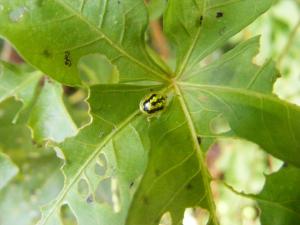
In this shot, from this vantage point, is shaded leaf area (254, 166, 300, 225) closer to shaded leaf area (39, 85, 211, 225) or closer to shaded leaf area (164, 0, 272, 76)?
shaded leaf area (39, 85, 211, 225)

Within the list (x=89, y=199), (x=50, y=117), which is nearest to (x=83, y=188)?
(x=89, y=199)

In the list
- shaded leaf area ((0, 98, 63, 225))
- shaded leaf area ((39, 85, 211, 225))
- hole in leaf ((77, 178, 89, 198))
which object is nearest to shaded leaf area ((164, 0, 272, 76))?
shaded leaf area ((39, 85, 211, 225))

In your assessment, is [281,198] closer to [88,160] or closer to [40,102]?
[88,160]

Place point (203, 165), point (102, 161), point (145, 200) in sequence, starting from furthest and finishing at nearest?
point (102, 161) → point (203, 165) → point (145, 200)

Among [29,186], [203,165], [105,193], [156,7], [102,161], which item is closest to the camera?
[203,165]

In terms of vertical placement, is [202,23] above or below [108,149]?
above

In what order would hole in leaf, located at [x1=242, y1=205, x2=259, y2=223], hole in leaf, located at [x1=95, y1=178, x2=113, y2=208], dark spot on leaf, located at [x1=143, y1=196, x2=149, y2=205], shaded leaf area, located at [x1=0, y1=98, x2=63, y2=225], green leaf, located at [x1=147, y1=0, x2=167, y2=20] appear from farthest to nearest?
hole in leaf, located at [x1=242, y1=205, x2=259, y2=223], shaded leaf area, located at [x1=0, y1=98, x2=63, y2=225], hole in leaf, located at [x1=95, y1=178, x2=113, y2=208], green leaf, located at [x1=147, y1=0, x2=167, y2=20], dark spot on leaf, located at [x1=143, y1=196, x2=149, y2=205]

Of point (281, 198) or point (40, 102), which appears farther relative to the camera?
point (40, 102)

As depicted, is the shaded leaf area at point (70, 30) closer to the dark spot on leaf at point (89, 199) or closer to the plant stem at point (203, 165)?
the plant stem at point (203, 165)
